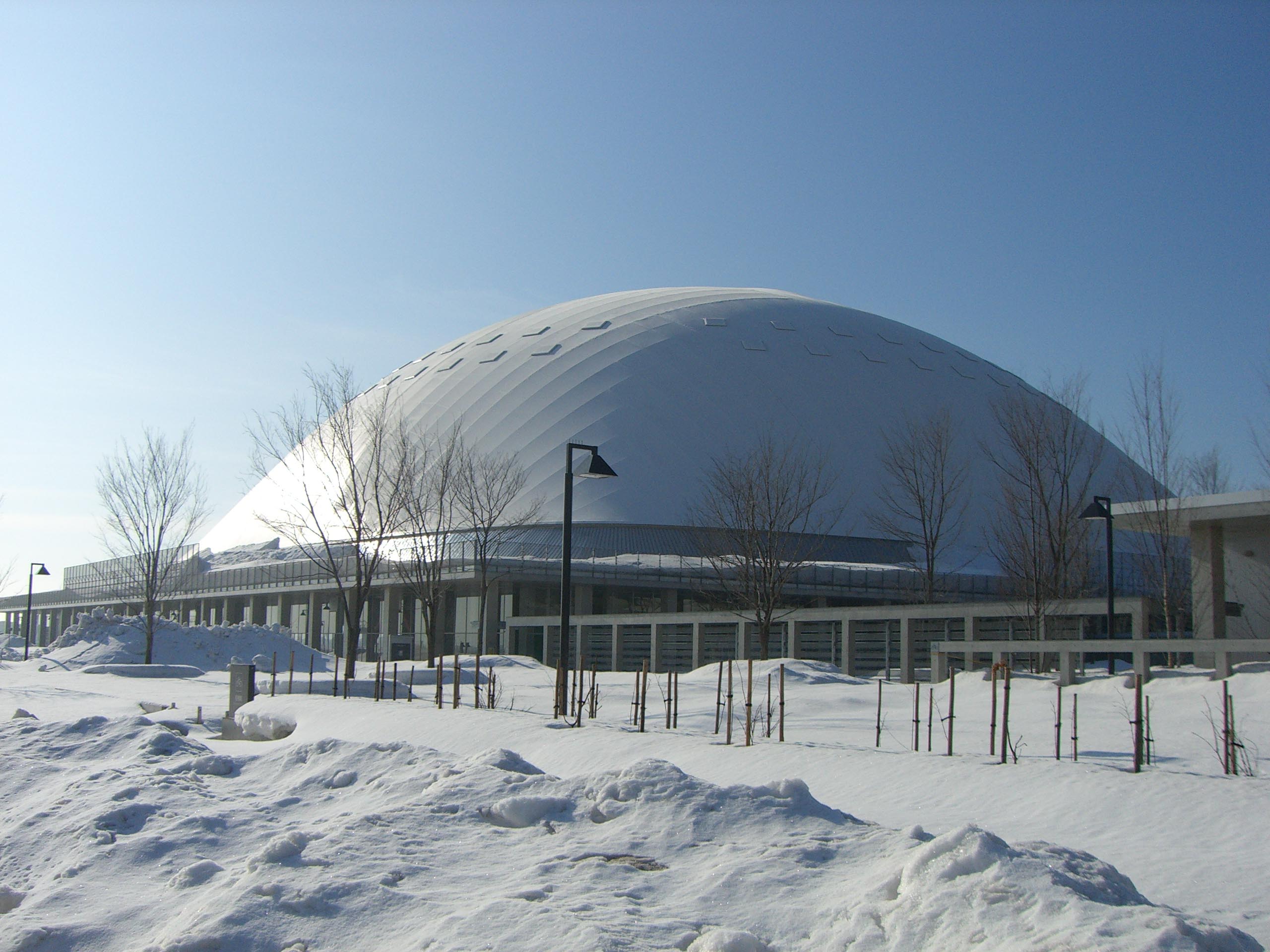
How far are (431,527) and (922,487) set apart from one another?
20.9 meters

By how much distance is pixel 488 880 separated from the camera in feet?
23.2

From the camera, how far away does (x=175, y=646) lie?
37.9 metres

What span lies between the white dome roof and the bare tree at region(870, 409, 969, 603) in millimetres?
835

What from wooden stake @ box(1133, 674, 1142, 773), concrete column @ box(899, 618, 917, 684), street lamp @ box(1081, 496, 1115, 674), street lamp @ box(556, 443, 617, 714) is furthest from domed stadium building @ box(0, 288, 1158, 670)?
wooden stake @ box(1133, 674, 1142, 773)

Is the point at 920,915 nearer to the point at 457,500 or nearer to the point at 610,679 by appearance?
the point at 610,679

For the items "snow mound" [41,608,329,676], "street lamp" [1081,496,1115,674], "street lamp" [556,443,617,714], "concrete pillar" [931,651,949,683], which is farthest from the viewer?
"snow mound" [41,608,329,676]

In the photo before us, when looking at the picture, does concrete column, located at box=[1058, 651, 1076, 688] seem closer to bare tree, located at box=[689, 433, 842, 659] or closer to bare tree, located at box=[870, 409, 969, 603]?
bare tree, located at box=[689, 433, 842, 659]

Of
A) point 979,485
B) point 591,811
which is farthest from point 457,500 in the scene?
point 591,811

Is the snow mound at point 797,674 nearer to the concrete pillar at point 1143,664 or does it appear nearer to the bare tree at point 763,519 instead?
the bare tree at point 763,519

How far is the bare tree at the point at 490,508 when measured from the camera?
4059 centimetres

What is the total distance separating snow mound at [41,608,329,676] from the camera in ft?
120

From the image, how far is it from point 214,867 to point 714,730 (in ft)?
36.0

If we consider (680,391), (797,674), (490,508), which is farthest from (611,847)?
(680,391)

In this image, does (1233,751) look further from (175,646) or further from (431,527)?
(431,527)
